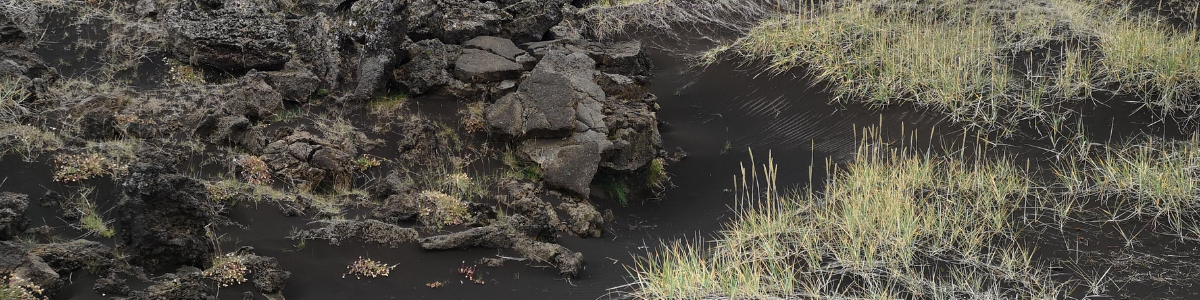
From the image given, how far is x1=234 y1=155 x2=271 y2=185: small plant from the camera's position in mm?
7398

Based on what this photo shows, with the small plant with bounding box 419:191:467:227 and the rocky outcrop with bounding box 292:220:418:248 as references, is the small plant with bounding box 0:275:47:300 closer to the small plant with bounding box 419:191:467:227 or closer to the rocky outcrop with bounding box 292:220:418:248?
the rocky outcrop with bounding box 292:220:418:248

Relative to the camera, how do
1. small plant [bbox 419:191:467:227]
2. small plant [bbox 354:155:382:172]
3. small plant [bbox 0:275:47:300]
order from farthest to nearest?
small plant [bbox 354:155:382:172], small plant [bbox 419:191:467:227], small plant [bbox 0:275:47:300]

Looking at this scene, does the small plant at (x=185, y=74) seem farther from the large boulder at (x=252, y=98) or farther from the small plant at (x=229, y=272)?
the small plant at (x=229, y=272)

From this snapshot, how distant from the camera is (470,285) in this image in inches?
245

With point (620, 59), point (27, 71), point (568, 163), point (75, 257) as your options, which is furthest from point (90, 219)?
point (620, 59)

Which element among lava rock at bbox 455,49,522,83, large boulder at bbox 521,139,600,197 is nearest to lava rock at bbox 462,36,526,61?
lava rock at bbox 455,49,522,83

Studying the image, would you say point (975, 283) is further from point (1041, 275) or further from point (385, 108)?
point (385, 108)

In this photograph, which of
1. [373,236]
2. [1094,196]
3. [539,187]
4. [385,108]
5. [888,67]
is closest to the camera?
[373,236]

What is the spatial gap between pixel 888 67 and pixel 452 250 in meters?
5.42

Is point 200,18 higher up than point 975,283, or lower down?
higher up

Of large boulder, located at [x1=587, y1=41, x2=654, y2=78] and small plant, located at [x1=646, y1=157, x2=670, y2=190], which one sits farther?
large boulder, located at [x1=587, y1=41, x2=654, y2=78]

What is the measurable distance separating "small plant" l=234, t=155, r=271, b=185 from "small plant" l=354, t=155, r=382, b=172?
2.39 feet

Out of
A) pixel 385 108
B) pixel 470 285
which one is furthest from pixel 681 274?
pixel 385 108

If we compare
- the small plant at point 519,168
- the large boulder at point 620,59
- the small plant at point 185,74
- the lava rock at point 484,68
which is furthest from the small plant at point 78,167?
the large boulder at point 620,59
